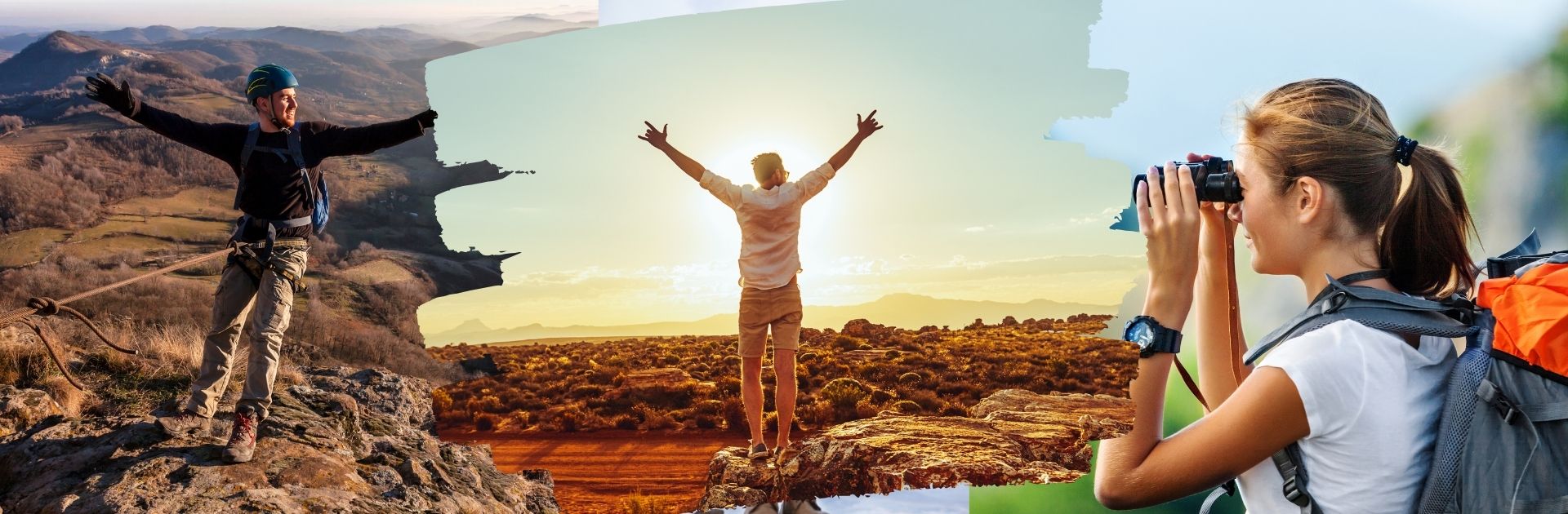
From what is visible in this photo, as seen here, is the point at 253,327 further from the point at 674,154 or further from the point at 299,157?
the point at 674,154

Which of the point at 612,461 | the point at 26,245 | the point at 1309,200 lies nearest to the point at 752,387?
the point at 612,461

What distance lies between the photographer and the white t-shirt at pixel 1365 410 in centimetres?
145

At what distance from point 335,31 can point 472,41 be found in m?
1.79

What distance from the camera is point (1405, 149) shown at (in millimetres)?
1702

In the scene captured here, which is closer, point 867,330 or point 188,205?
point 188,205

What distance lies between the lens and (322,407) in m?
5.38

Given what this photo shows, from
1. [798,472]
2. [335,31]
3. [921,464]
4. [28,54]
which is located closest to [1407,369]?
[798,472]

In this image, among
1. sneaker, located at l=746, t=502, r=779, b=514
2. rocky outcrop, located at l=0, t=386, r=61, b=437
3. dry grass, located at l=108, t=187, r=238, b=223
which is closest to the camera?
rocky outcrop, located at l=0, t=386, r=61, b=437

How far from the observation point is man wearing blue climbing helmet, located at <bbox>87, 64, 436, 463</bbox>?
4238 millimetres

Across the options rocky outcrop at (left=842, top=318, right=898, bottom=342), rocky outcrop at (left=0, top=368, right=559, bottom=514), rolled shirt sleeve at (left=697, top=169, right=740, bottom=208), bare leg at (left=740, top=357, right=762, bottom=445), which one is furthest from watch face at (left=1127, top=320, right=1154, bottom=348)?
rocky outcrop at (left=842, top=318, right=898, bottom=342)

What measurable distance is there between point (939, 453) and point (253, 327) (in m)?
7.20

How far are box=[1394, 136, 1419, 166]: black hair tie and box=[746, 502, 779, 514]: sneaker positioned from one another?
6.23 m

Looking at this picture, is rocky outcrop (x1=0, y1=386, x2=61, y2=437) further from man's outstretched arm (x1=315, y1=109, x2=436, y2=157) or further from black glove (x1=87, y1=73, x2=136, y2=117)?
man's outstretched arm (x1=315, y1=109, x2=436, y2=157)

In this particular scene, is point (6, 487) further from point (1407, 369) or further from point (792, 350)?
point (1407, 369)
